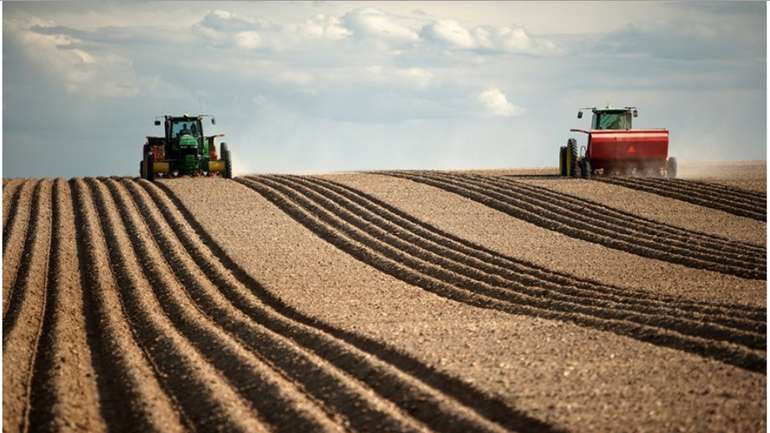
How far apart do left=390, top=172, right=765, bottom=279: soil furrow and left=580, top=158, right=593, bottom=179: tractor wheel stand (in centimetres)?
429

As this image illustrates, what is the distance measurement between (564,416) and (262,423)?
101 inches

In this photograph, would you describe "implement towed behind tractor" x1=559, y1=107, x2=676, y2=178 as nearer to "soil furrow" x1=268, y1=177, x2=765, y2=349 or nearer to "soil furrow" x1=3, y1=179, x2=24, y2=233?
"soil furrow" x1=268, y1=177, x2=765, y2=349

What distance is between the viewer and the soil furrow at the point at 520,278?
1261cm

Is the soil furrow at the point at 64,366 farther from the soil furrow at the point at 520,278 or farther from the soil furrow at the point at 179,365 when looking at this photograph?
the soil furrow at the point at 520,278

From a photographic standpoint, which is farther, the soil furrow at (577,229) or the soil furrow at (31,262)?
the soil furrow at (577,229)

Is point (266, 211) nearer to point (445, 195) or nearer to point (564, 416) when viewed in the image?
point (445, 195)

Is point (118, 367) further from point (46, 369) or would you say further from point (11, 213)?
point (11, 213)

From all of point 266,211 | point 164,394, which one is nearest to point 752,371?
point 164,394

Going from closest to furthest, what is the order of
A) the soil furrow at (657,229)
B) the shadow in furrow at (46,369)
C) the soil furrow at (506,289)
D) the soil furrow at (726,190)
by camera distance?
the shadow in furrow at (46,369)
the soil furrow at (506,289)
the soil furrow at (657,229)
the soil furrow at (726,190)

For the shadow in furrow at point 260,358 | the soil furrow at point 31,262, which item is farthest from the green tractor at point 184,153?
the shadow in furrow at point 260,358

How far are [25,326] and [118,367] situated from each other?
2.72 meters

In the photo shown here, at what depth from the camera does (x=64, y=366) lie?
1174 centimetres

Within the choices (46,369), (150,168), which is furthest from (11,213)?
(46,369)

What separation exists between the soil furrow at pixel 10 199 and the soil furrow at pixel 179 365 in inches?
203
